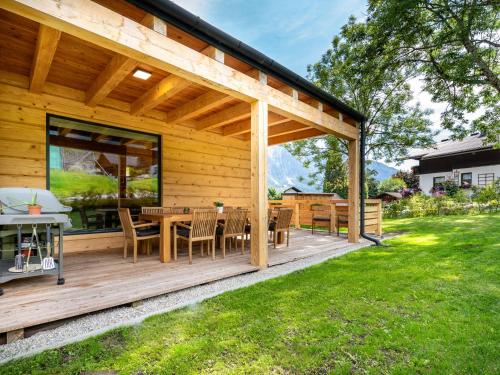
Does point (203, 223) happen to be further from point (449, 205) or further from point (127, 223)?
point (449, 205)

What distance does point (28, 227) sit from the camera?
3.14 meters

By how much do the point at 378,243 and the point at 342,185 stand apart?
363 inches

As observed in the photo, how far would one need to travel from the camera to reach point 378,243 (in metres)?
5.85

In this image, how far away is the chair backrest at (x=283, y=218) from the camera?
5168 mm

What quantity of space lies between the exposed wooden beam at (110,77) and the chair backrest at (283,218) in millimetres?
3416

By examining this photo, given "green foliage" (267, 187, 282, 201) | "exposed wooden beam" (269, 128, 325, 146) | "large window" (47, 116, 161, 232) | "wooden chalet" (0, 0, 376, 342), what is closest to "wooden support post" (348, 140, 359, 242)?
"wooden chalet" (0, 0, 376, 342)

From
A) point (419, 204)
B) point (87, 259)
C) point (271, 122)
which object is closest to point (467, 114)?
point (419, 204)

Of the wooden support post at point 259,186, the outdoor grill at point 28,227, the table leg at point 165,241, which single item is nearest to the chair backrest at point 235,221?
the wooden support post at point 259,186

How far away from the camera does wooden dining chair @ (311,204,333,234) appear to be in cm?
729

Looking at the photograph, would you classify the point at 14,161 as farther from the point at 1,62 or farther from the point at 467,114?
the point at 467,114

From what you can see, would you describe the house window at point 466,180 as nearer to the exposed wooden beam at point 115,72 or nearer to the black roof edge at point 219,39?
the black roof edge at point 219,39

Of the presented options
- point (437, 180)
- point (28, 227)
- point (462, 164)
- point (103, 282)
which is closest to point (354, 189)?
point (103, 282)

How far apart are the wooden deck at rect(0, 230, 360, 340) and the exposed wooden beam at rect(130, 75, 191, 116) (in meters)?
2.66

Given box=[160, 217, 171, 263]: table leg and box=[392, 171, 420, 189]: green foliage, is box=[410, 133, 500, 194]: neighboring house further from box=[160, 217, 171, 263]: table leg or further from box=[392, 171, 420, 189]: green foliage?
box=[160, 217, 171, 263]: table leg
